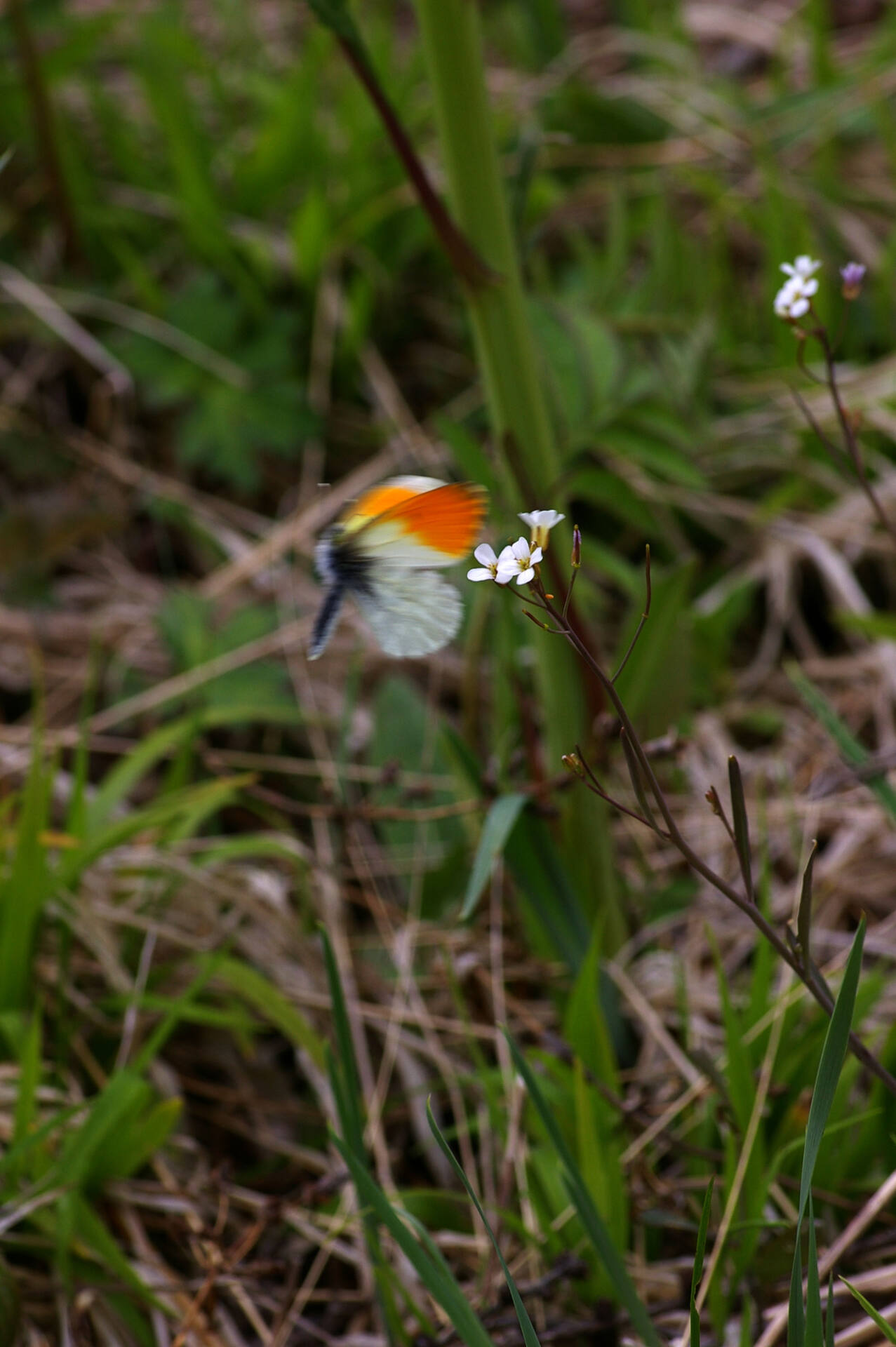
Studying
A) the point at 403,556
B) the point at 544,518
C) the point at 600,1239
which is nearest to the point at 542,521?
the point at 544,518

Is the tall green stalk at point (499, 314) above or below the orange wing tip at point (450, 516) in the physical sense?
above

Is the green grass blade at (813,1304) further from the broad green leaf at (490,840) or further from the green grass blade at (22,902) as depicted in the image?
the green grass blade at (22,902)

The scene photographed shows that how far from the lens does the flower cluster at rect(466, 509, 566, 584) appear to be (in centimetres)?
63

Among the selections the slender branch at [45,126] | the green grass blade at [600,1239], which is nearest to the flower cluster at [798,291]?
the green grass blade at [600,1239]

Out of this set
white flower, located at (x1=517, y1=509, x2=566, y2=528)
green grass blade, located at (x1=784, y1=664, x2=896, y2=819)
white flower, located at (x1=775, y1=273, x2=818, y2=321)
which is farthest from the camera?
green grass blade, located at (x1=784, y1=664, x2=896, y2=819)

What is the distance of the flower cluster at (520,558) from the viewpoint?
0.63 metres

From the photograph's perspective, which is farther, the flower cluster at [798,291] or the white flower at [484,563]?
the flower cluster at [798,291]

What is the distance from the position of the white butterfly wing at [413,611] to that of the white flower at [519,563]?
0.15ft

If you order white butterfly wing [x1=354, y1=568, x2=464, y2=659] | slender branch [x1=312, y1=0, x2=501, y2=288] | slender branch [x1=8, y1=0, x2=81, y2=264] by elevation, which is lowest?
white butterfly wing [x1=354, y1=568, x2=464, y2=659]

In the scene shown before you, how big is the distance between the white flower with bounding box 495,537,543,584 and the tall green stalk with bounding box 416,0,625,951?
0.45m

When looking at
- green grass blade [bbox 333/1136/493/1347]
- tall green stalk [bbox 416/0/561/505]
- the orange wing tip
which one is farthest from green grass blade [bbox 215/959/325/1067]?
the orange wing tip

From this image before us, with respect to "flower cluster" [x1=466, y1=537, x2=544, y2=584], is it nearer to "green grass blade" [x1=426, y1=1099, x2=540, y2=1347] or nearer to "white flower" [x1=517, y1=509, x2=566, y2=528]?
"white flower" [x1=517, y1=509, x2=566, y2=528]

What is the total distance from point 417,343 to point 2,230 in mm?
855

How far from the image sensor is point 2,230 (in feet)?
7.76
